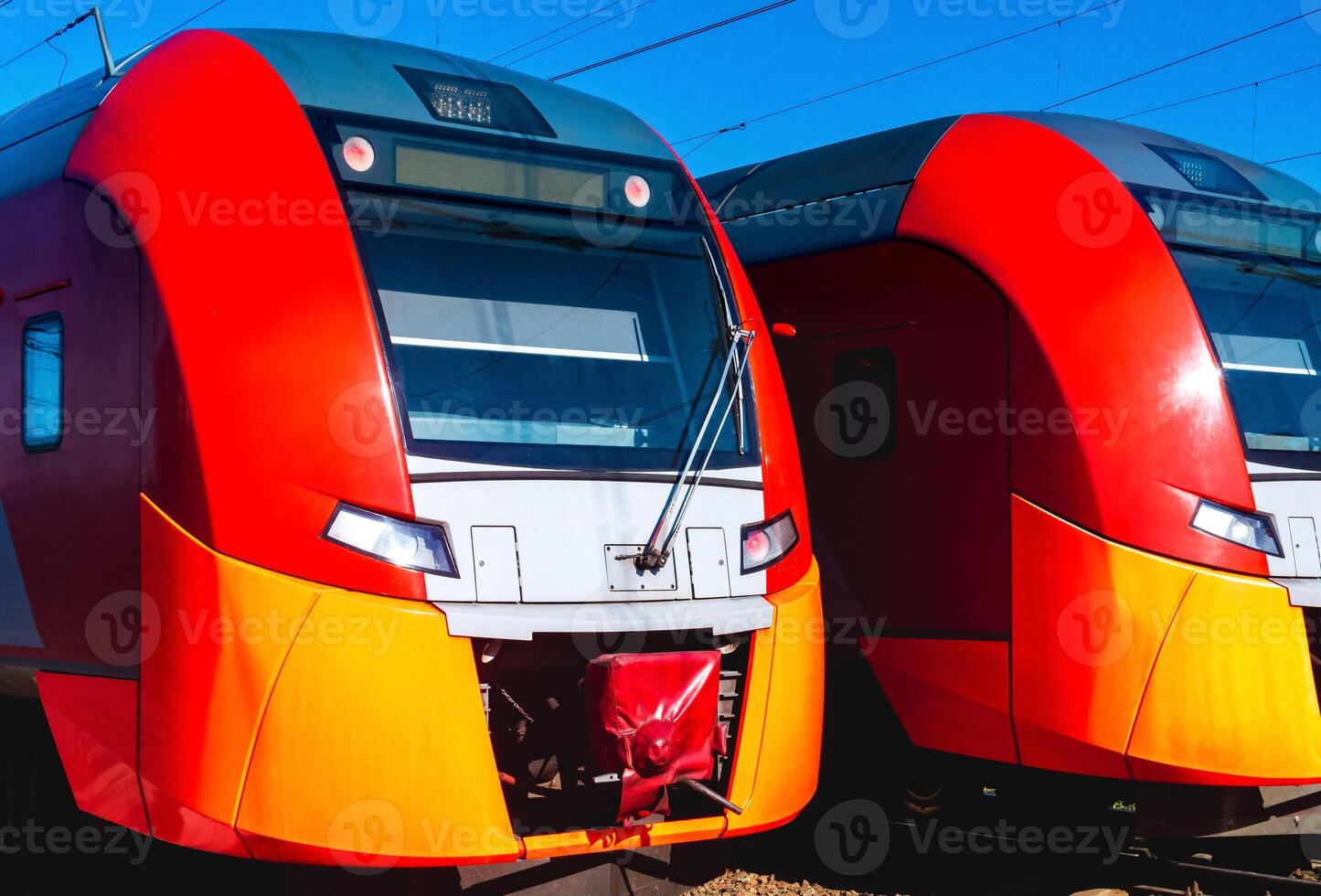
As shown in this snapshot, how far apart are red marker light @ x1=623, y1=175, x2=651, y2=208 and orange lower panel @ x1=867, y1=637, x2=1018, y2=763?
7.78 ft

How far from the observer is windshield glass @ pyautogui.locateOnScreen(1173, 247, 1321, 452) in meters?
6.21

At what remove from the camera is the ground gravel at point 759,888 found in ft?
21.4

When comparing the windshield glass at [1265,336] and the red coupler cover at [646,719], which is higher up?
the windshield glass at [1265,336]

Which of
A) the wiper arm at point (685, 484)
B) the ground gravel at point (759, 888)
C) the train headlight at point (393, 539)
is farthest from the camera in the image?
the ground gravel at point (759, 888)

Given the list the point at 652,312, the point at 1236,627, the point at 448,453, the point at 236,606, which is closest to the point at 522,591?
the point at 448,453

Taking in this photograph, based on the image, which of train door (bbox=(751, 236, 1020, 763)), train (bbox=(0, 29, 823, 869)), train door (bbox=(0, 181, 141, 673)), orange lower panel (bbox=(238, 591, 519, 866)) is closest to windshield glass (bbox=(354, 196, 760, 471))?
A: train (bbox=(0, 29, 823, 869))

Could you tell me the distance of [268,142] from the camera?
4.91 meters

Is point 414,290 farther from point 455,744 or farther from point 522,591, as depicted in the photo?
point 455,744

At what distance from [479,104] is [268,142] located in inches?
33.6

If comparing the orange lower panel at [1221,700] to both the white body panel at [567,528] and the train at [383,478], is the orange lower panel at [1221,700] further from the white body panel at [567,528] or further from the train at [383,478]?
the white body panel at [567,528]

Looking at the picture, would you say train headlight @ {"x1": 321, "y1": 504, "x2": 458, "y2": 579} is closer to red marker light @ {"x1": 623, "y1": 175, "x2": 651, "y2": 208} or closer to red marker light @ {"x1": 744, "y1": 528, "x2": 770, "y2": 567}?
red marker light @ {"x1": 744, "y1": 528, "x2": 770, "y2": 567}

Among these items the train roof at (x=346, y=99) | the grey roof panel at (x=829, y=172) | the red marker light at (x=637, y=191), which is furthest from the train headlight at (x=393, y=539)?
the grey roof panel at (x=829, y=172)

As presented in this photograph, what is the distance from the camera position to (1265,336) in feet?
21.3

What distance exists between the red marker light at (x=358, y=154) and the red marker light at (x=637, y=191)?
3.29 feet
